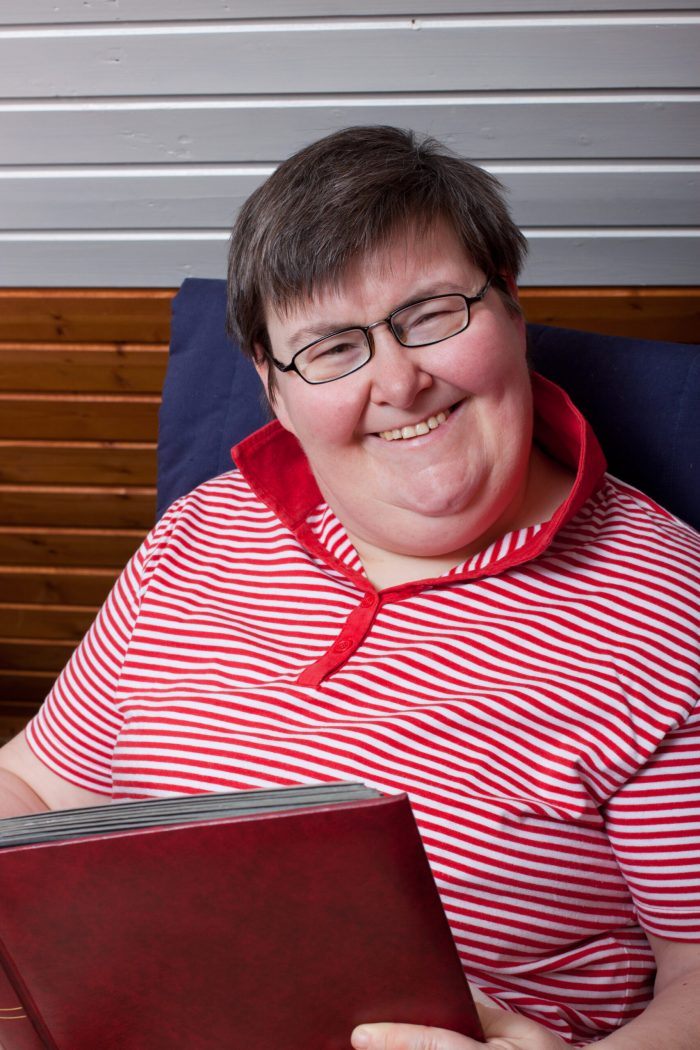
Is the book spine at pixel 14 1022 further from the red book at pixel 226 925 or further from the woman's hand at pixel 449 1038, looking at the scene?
the woman's hand at pixel 449 1038

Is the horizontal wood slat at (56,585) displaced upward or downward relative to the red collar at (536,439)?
downward

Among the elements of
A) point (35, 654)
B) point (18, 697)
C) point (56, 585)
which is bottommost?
point (18, 697)

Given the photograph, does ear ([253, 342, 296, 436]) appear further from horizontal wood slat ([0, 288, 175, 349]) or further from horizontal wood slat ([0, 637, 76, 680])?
horizontal wood slat ([0, 637, 76, 680])

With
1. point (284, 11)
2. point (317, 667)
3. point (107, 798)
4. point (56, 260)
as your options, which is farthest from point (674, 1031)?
point (56, 260)

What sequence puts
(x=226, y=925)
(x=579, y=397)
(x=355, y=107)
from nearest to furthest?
1. (x=226, y=925)
2. (x=579, y=397)
3. (x=355, y=107)

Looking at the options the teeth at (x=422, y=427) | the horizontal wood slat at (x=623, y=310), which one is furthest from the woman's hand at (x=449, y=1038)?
the horizontal wood slat at (x=623, y=310)

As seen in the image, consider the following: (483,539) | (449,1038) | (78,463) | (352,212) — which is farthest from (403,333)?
(78,463)

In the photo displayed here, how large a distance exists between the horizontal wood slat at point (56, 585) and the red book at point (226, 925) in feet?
5.60

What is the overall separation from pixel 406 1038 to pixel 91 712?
2.21ft

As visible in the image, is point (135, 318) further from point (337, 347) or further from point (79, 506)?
point (337, 347)

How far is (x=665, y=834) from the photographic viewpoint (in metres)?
1.05

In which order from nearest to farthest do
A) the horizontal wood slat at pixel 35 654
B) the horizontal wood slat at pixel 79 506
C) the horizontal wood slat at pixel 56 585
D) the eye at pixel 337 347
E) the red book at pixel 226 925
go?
the red book at pixel 226 925, the eye at pixel 337 347, the horizontal wood slat at pixel 79 506, the horizontal wood slat at pixel 56 585, the horizontal wood slat at pixel 35 654

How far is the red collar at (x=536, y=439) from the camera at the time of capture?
1.18 m

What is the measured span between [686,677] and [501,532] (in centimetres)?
27
